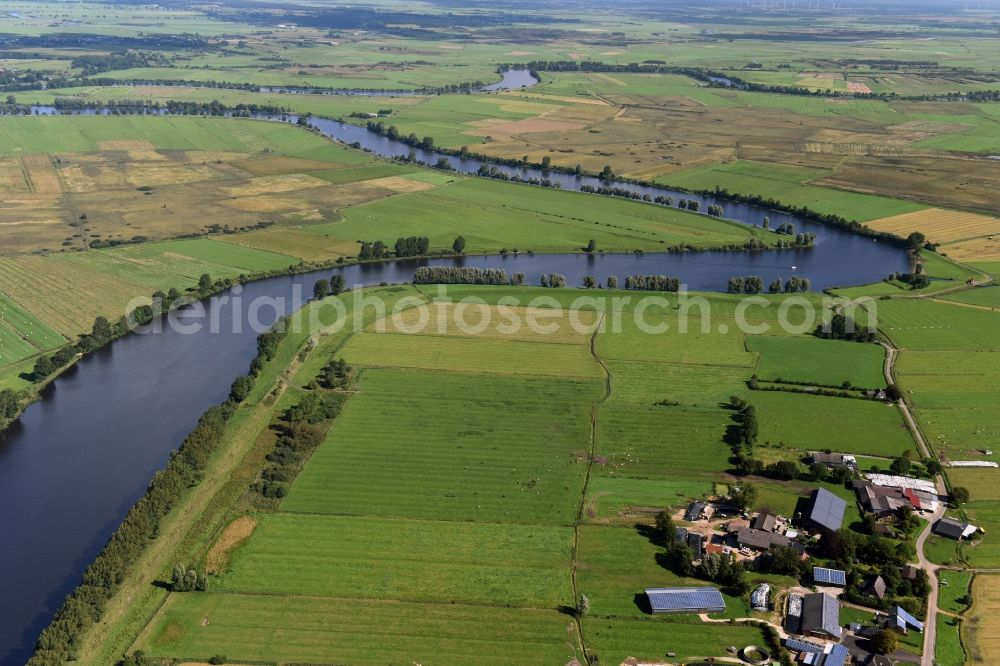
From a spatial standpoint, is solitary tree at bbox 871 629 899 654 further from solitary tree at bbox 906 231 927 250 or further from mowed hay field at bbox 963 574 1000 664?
solitary tree at bbox 906 231 927 250

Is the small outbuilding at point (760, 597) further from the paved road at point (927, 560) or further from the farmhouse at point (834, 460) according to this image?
the farmhouse at point (834, 460)

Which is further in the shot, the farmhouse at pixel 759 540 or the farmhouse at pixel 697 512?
the farmhouse at pixel 697 512

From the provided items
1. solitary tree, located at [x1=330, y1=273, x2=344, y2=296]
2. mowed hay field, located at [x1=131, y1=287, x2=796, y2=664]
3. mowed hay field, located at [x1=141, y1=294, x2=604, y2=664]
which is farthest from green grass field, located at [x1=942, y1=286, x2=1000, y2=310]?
solitary tree, located at [x1=330, y1=273, x2=344, y2=296]

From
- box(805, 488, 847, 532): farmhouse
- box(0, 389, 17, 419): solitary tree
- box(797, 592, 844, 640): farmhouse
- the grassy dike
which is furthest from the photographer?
box(0, 389, 17, 419): solitary tree

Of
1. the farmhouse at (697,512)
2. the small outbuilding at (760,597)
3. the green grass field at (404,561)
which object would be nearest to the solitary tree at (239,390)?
the green grass field at (404,561)

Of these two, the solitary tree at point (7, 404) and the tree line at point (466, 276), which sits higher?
the tree line at point (466, 276)

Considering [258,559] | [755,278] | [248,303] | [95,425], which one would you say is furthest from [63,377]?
[755,278]
